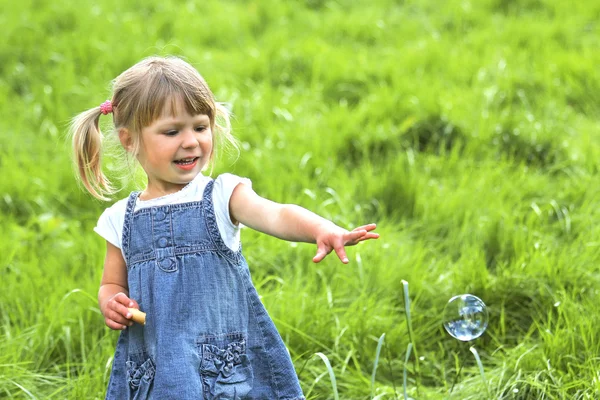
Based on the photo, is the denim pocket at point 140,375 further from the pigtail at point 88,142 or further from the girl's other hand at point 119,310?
the pigtail at point 88,142

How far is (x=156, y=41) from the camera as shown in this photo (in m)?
6.24

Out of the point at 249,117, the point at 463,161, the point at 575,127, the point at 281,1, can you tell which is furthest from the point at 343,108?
the point at 281,1

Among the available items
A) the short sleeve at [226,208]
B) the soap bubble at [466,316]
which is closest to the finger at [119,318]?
the short sleeve at [226,208]

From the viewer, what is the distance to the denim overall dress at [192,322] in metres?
2.23

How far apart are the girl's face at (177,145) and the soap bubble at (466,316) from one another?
84 centimetres

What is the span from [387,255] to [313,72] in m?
2.40

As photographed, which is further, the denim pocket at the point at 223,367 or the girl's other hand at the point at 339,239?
the denim pocket at the point at 223,367

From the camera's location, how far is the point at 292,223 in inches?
85.5

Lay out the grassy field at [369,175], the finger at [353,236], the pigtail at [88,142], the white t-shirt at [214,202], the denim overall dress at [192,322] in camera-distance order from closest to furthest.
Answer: the finger at [353,236], the denim overall dress at [192,322], the white t-shirt at [214,202], the pigtail at [88,142], the grassy field at [369,175]

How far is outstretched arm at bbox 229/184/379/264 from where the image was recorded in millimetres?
1994

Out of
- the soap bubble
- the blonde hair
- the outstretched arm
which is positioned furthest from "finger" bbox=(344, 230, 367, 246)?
the soap bubble

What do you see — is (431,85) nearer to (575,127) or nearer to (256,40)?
(575,127)

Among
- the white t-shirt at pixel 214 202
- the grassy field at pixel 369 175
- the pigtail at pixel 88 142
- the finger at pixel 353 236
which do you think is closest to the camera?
the finger at pixel 353 236

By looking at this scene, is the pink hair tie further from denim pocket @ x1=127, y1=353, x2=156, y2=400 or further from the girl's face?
denim pocket @ x1=127, y1=353, x2=156, y2=400
